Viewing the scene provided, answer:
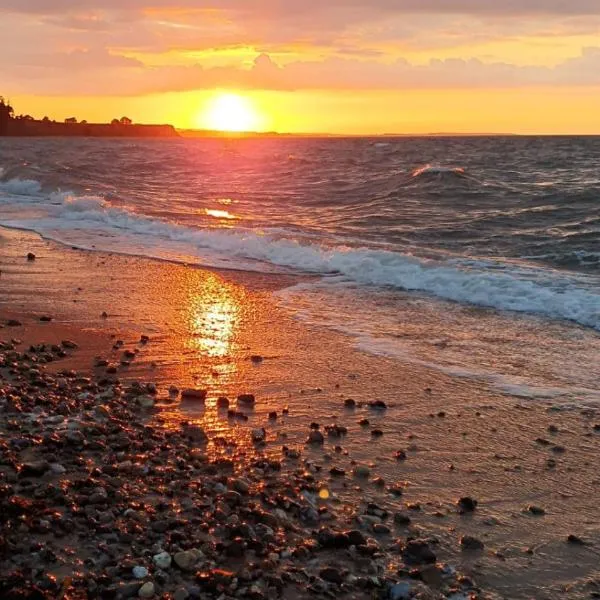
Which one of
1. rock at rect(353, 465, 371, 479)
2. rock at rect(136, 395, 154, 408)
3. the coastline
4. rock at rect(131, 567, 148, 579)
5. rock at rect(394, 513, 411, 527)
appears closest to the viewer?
rock at rect(131, 567, 148, 579)

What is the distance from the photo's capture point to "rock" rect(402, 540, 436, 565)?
4117 mm

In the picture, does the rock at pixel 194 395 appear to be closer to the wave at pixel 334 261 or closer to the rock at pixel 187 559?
the rock at pixel 187 559

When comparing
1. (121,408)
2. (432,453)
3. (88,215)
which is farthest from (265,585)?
(88,215)

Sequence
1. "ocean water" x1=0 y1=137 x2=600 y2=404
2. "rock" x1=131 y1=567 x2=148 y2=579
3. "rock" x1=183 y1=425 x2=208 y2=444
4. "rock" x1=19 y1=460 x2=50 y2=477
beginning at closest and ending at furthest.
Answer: "rock" x1=131 y1=567 x2=148 y2=579 < "rock" x1=19 y1=460 x2=50 y2=477 < "rock" x1=183 y1=425 x2=208 y2=444 < "ocean water" x1=0 y1=137 x2=600 y2=404

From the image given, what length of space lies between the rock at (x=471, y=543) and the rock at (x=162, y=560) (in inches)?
64.9

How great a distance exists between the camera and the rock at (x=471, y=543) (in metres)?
4.30

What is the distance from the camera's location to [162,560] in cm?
385

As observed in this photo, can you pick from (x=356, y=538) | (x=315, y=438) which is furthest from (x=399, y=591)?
(x=315, y=438)

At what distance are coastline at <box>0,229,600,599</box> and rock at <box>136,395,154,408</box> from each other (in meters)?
0.05

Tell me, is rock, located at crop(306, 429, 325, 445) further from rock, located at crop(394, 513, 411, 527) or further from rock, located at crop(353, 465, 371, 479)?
rock, located at crop(394, 513, 411, 527)

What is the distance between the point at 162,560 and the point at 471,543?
5.67ft

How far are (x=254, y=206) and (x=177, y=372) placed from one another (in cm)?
1916

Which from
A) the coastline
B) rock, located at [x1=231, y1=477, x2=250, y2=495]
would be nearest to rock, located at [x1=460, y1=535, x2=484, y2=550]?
the coastline

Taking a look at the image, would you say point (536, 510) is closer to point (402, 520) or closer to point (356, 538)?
point (402, 520)
